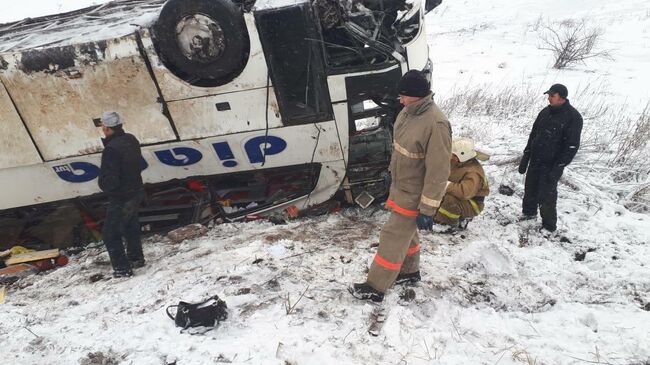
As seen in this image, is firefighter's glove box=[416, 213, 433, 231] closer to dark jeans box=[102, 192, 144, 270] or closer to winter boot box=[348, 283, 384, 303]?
winter boot box=[348, 283, 384, 303]

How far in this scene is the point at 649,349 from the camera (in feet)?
8.32

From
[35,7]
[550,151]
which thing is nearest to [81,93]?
[550,151]

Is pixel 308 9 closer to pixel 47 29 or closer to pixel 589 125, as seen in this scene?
pixel 47 29

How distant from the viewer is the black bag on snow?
8.90ft

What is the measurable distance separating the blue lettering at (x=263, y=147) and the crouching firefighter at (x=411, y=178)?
158 cm

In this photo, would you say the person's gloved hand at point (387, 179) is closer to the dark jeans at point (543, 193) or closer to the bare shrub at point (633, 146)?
the dark jeans at point (543, 193)

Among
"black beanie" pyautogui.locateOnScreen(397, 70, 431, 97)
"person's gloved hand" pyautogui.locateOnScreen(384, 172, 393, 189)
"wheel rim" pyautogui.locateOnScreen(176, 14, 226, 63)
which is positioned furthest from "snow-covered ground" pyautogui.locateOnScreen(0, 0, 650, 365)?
"wheel rim" pyautogui.locateOnScreen(176, 14, 226, 63)

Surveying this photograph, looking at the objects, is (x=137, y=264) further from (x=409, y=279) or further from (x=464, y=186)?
(x=464, y=186)

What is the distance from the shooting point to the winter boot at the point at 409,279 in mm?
3297

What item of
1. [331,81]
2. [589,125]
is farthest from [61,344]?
[589,125]

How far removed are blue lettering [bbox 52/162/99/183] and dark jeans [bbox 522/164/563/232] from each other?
451 cm

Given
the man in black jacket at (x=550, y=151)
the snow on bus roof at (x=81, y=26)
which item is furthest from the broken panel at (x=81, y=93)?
the man in black jacket at (x=550, y=151)

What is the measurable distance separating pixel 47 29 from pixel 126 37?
1.71 m

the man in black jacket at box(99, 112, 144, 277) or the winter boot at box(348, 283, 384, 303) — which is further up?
the man in black jacket at box(99, 112, 144, 277)
